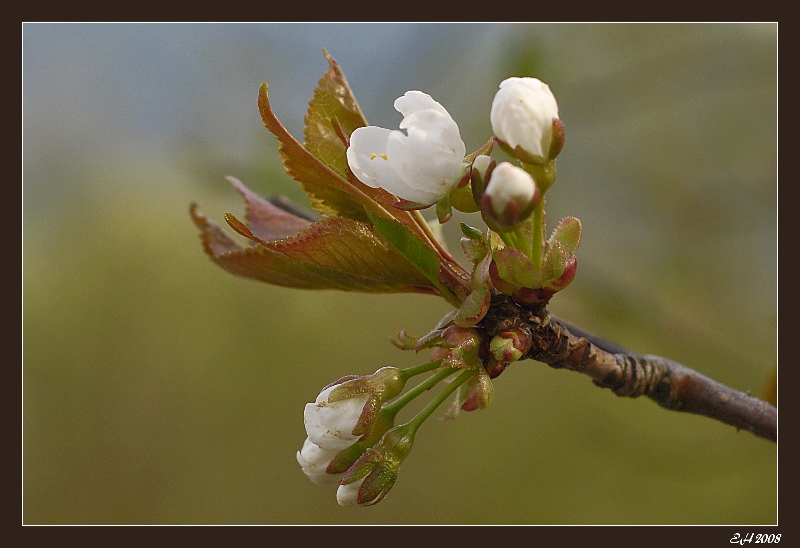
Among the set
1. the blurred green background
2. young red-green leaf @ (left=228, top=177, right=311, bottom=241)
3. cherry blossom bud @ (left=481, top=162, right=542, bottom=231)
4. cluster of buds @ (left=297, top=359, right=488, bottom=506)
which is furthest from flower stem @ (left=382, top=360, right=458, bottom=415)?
the blurred green background

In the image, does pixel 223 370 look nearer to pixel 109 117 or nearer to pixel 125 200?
pixel 125 200

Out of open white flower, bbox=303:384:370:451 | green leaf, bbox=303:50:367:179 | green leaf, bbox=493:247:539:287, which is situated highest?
green leaf, bbox=303:50:367:179

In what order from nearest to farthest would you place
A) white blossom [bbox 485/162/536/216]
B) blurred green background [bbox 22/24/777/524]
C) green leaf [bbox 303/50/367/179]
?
white blossom [bbox 485/162/536/216] < green leaf [bbox 303/50/367/179] < blurred green background [bbox 22/24/777/524]

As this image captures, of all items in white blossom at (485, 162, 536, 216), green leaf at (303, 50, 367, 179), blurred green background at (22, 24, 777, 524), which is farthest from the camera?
blurred green background at (22, 24, 777, 524)

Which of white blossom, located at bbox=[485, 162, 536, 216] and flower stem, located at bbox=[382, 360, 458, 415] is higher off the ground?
white blossom, located at bbox=[485, 162, 536, 216]

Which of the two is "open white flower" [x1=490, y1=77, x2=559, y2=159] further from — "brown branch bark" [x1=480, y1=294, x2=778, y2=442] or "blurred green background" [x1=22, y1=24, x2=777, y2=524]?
"blurred green background" [x1=22, y1=24, x2=777, y2=524]

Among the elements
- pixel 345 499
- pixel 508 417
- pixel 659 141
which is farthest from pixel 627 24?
pixel 345 499

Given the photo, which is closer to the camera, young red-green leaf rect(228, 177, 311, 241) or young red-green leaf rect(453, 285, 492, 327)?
young red-green leaf rect(453, 285, 492, 327)
